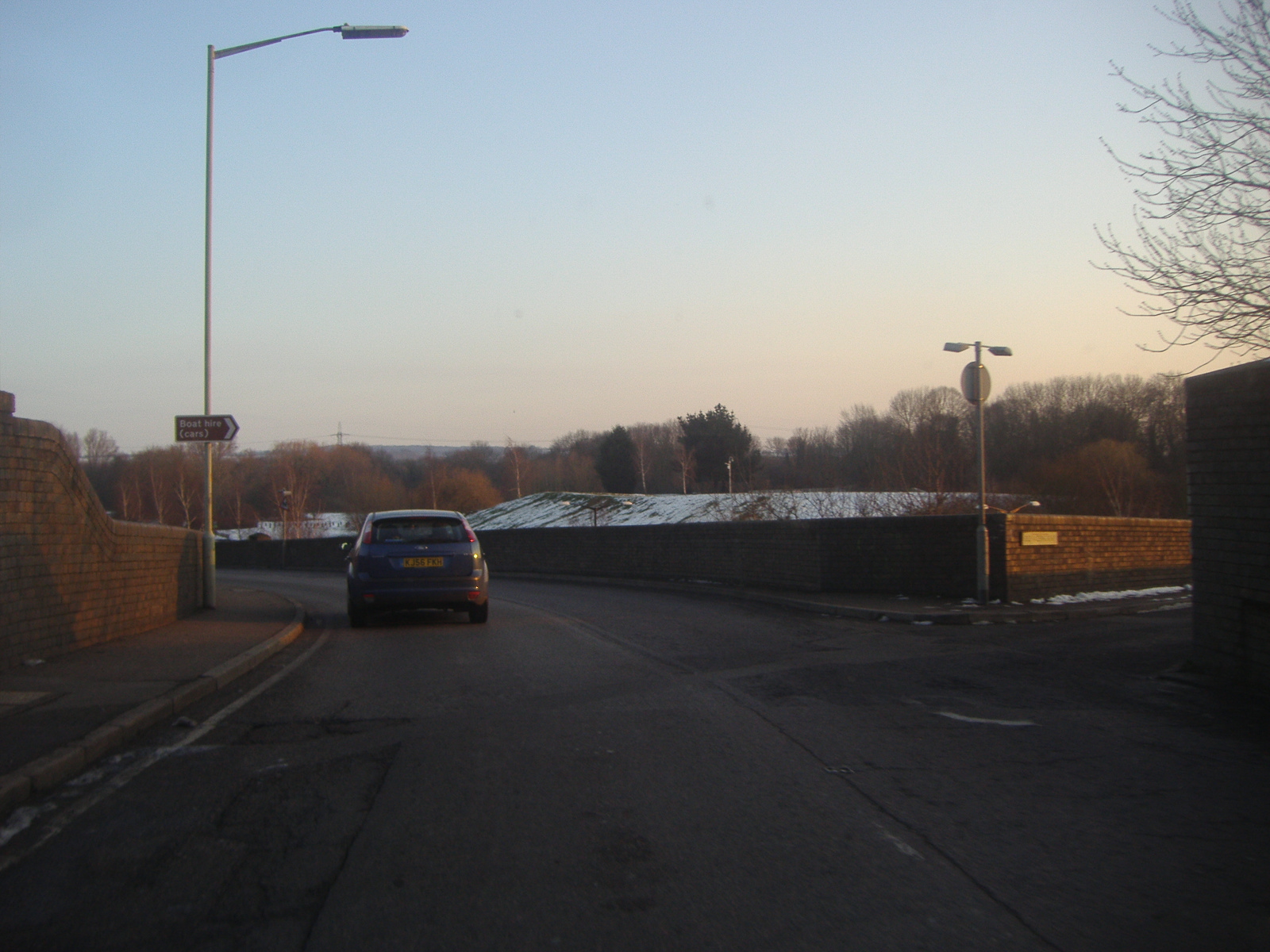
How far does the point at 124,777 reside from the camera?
5.38 m

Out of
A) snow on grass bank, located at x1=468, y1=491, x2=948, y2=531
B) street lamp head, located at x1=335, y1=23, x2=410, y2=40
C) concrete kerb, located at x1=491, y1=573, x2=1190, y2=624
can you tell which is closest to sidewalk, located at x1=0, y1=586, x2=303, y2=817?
concrete kerb, located at x1=491, y1=573, x2=1190, y2=624

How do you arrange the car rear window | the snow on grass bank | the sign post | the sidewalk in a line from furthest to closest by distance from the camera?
the snow on grass bank < the sign post < the car rear window < the sidewalk

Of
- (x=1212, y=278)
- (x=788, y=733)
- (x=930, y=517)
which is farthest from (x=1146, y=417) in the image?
(x=788, y=733)

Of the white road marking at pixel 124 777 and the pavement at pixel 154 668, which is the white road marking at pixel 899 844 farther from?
the pavement at pixel 154 668

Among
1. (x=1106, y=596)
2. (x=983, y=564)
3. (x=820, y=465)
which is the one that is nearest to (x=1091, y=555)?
(x=1106, y=596)

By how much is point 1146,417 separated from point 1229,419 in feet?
172

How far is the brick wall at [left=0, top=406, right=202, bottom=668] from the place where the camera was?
8516 millimetres

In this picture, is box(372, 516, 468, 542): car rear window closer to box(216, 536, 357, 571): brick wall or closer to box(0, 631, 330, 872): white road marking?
box(0, 631, 330, 872): white road marking

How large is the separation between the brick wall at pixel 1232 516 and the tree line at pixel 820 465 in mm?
2695

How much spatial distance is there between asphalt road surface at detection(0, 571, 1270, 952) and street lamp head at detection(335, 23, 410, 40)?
946 cm

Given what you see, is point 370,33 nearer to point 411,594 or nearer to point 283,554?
point 411,594

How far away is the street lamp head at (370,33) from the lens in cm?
1344

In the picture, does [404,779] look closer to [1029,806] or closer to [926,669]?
[1029,806]

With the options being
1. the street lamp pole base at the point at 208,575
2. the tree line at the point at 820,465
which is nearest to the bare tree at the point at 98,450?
the tree line at the point at 820,465
